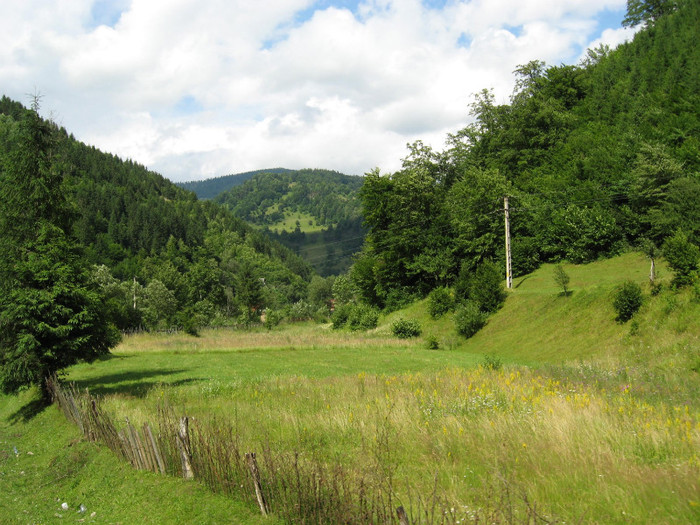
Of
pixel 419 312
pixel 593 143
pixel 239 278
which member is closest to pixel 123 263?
pixel 239 278

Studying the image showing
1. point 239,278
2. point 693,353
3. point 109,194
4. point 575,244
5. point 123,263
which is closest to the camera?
point 693,353

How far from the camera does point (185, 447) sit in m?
7.77

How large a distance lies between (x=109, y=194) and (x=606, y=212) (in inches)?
6231

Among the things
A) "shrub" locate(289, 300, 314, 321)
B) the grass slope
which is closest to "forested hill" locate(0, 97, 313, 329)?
"shrub" locate(289, 300, 314, 321)

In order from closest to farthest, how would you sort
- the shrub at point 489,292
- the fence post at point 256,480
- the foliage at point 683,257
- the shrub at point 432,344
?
1. the fence post at point 256,480
2. the foliage at point 683,257
3. the shrub at point 432,344
4. the shrub at point 489,292

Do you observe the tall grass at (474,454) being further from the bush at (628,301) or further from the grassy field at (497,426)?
the bush at (628,301)

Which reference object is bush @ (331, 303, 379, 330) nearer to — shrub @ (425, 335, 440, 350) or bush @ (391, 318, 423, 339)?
bush @ (391, 318, 423, 339)

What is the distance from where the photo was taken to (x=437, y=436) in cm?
787

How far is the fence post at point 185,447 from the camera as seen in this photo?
303 inches

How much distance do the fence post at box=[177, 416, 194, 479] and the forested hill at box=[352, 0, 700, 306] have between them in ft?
131

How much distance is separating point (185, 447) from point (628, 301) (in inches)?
980

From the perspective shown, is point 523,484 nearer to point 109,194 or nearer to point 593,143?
point 593,143

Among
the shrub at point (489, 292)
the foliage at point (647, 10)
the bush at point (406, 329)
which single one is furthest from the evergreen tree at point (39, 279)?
the foliage at point (647, 10)

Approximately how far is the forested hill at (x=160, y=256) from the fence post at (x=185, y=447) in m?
51.9
